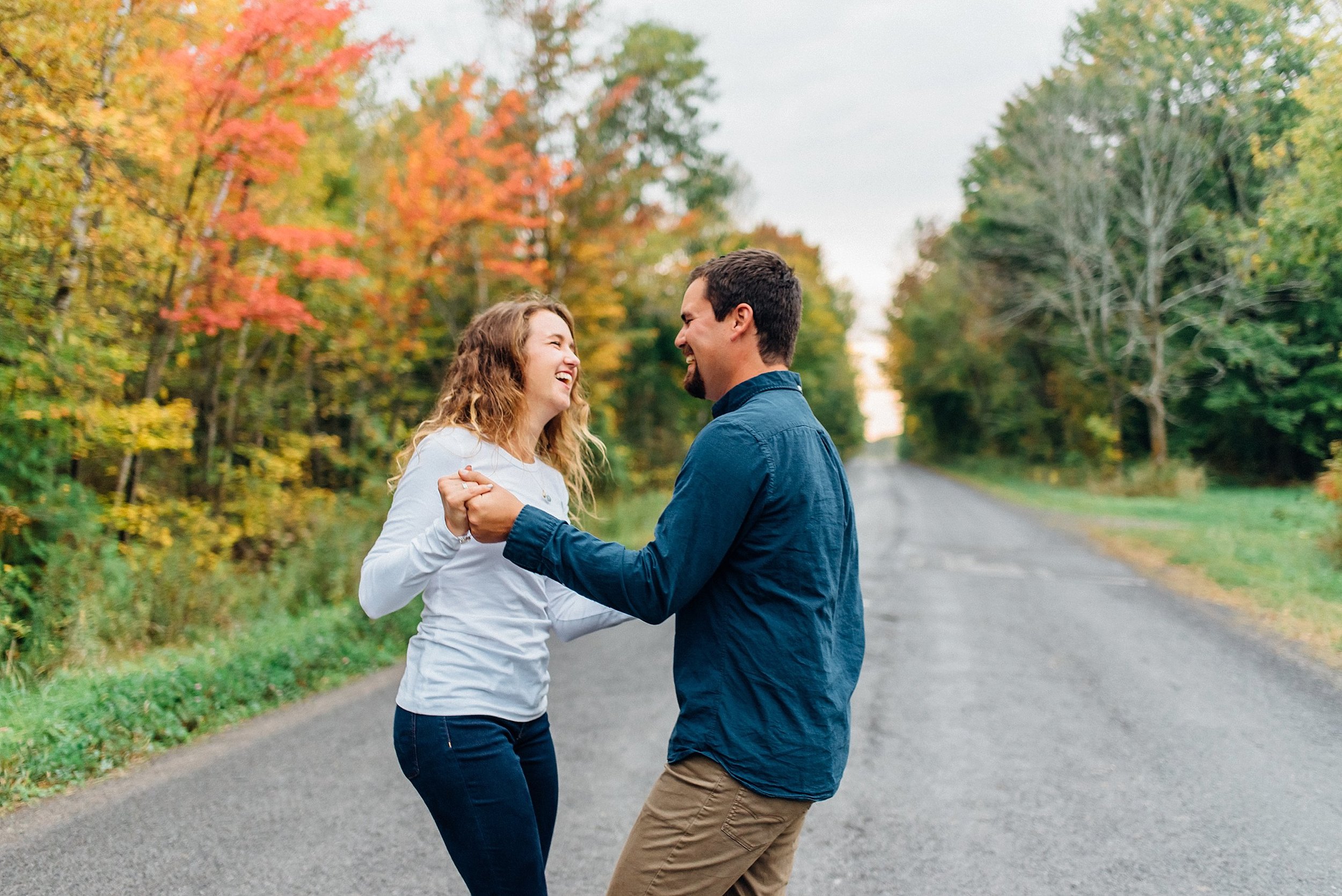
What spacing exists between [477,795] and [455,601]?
17.0 inches

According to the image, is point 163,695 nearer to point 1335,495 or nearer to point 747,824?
point 747,824

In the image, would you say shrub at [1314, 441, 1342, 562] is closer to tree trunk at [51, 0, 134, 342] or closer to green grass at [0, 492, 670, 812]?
green grass at [0, 492, 670, 812]

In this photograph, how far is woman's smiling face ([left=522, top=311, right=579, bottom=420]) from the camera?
7.43 ft

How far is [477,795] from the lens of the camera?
190 cm

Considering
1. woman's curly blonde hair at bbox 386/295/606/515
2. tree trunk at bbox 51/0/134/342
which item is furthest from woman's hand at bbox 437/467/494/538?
tree trunk at bbox 51/0/134/342

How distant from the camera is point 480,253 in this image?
47.0 feet

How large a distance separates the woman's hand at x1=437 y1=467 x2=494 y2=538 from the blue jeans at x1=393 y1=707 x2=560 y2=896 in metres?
0.44

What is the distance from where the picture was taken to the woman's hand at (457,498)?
5.82 feet

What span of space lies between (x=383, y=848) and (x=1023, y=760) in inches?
135

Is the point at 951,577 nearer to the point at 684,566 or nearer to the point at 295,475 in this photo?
→ the point at 295,475

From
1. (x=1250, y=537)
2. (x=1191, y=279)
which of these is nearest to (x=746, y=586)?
(x=1250, y=537)

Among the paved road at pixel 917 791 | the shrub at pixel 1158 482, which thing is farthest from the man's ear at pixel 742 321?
the shrub at pixel 1158 482

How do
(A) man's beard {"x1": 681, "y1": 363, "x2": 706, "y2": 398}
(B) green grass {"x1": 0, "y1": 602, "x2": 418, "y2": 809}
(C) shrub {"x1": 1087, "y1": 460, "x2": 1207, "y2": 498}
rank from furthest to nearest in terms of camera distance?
1. (C) shrub {"x1": 1087, "y1": 460, "x2": 1207, "y2": 498}
2. (B) green grass {"x1": 0, "y1": 602, "x2": 418, "y2": 809}
3. (A) man's beard {"x1": 681, "y1": 363, "x2": 706, "y2": 398}

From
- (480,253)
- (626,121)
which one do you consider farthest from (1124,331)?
(480,253)
